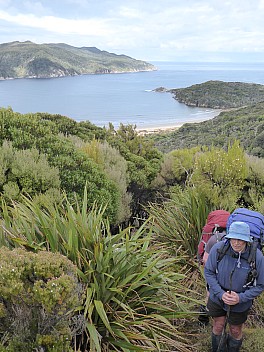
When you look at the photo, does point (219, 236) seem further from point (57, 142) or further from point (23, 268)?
point (57, 142)

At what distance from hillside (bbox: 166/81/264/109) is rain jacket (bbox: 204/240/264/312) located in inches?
3888

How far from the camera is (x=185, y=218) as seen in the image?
219 inches

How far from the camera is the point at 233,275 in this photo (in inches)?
128

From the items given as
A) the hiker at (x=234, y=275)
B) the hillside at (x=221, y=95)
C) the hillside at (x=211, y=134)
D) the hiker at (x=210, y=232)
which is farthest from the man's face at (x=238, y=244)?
the hillside at (x=221, y=95)

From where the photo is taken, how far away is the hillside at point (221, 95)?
4021 inches

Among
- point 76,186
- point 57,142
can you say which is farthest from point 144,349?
point 57,142

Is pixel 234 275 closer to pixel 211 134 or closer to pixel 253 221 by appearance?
pixel 253 221

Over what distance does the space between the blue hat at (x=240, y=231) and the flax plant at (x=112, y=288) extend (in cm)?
84

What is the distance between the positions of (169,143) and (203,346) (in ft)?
135

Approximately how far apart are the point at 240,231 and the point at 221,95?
110 metres

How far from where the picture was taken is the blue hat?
122 inches

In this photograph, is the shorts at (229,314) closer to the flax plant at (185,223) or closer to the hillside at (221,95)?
the flax plant at (185,223)

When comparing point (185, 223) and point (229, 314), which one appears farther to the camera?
point (185, 223)

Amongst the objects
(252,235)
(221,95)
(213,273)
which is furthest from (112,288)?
(221,95)
